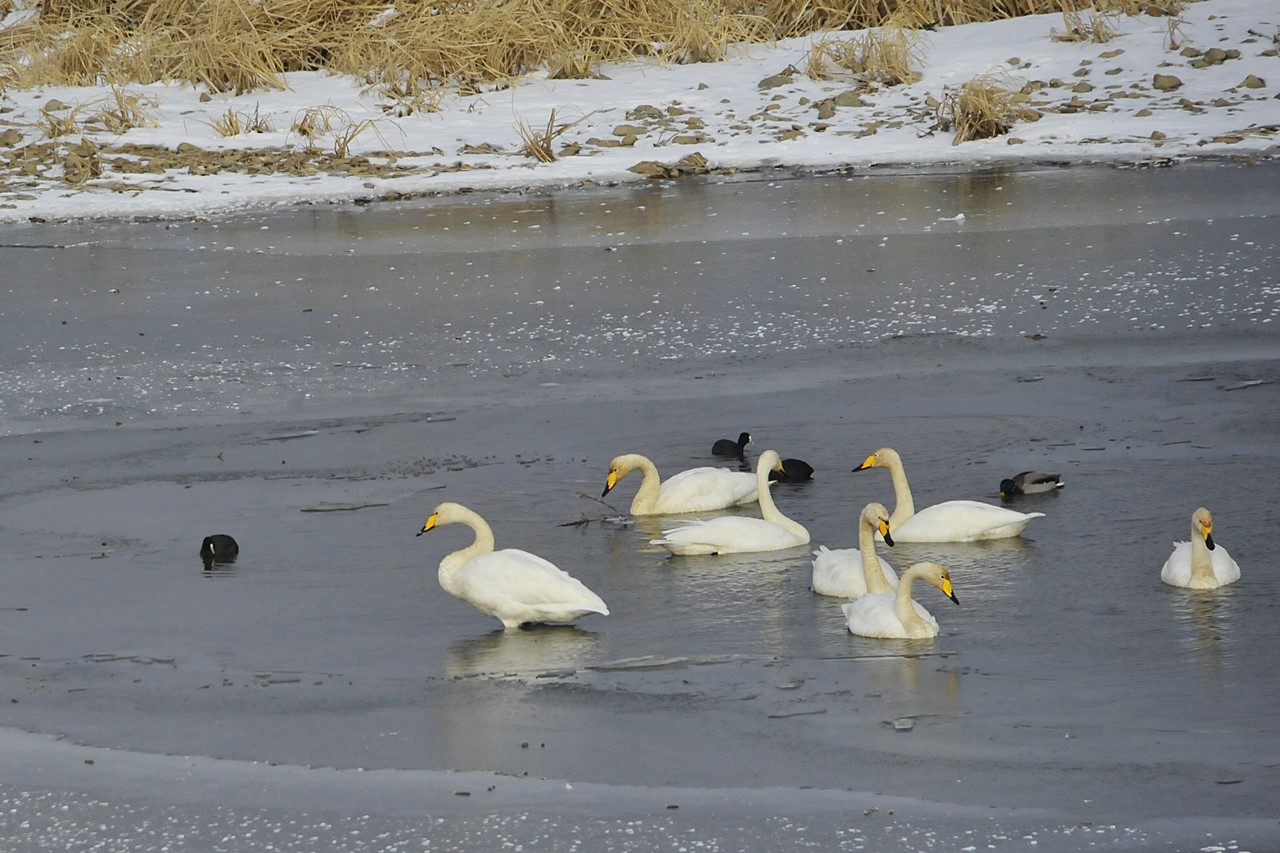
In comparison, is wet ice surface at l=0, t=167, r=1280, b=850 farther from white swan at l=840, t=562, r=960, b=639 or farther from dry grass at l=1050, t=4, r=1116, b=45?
dry grass at l=1050, t=4, r=1116, b=45

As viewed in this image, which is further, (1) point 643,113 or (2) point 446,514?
(1) point 643,113

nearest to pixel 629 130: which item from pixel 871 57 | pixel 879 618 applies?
pixel 871 57

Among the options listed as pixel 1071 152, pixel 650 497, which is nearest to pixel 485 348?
pixel 650 497

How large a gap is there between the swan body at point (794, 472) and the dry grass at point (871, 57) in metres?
13.8

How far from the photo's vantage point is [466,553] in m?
6.21

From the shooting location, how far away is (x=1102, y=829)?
414cm

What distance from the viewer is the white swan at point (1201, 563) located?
19.3ft

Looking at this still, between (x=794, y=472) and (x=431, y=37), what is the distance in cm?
1612

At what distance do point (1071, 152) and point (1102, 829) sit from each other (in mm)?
14529

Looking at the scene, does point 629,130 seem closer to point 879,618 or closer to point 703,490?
point 703,490

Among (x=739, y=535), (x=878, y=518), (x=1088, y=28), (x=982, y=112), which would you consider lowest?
(x=739, y=535)

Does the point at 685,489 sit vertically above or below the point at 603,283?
below

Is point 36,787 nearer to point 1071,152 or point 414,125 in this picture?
point 1071,152

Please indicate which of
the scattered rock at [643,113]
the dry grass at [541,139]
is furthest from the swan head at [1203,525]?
the scattered rock at [643,113]
